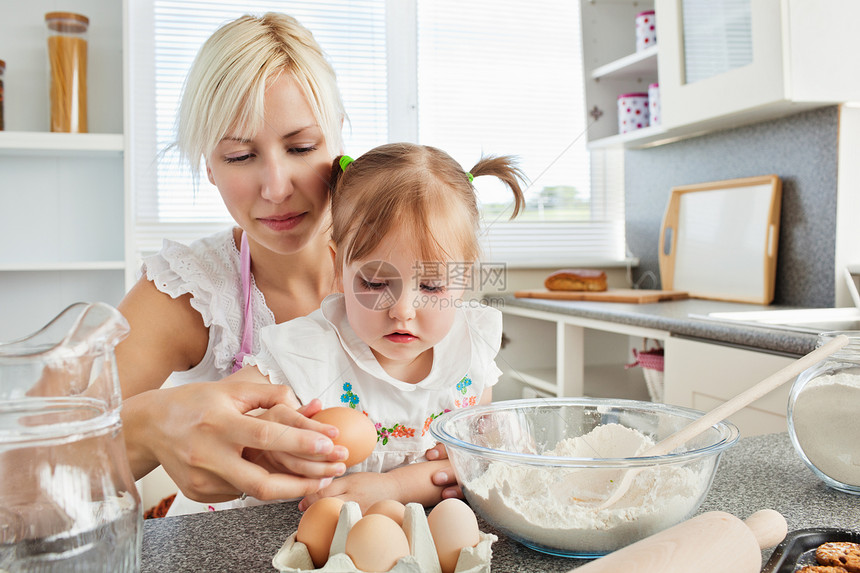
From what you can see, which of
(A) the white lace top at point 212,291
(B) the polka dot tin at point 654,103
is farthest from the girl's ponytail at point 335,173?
(B) the polka dot tin at point 654,103

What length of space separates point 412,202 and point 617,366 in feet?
6.33

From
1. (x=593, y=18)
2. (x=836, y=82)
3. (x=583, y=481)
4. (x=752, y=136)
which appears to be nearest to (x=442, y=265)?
(x=583, y=481)

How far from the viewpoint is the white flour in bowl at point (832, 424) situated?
0.64 metres

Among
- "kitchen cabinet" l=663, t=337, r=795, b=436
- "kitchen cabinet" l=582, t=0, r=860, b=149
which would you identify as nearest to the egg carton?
"kitchen cabinet" l=663, t=337, r=795, b=436

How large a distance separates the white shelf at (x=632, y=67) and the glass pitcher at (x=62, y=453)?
2425 millimetres

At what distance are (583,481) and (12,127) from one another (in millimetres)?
2490

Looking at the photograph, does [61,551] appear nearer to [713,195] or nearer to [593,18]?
[713,195]

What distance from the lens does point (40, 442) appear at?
0.35 m

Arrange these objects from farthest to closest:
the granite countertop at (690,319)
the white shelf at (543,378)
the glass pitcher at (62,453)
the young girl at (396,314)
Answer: the white shelf at (543,378)
the granite countertop at (690,319)
the young girl at (396,314)
the glass pitcher at (62,453)

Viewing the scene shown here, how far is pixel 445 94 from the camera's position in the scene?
2891mm

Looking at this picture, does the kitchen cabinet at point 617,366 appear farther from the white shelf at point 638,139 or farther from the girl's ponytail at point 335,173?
the white shelf at point 638,139

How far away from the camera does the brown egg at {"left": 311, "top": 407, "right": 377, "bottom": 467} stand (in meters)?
0.62

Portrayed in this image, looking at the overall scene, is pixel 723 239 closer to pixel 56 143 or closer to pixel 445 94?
pixel 445 94

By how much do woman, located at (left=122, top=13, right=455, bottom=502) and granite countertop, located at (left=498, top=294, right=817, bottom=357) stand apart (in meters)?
0.51
